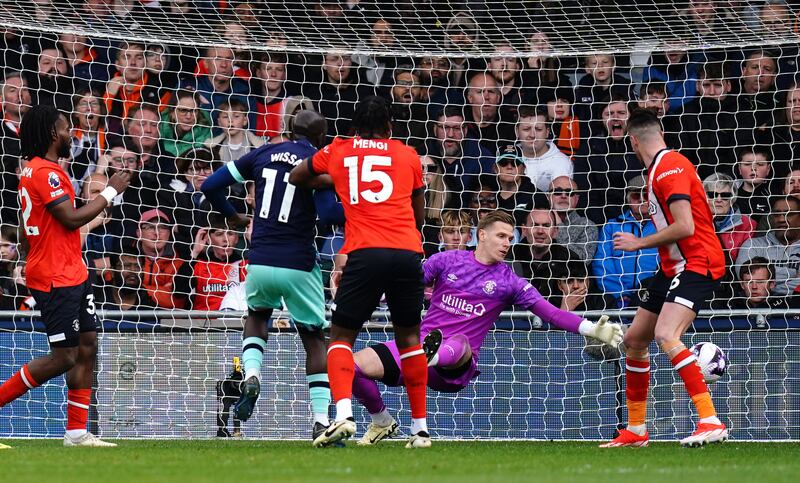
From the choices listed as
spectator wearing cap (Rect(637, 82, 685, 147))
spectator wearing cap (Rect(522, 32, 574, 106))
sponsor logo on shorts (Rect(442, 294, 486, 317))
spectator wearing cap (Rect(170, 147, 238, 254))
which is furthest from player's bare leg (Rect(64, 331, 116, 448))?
spectator wearing cap (Rect(637, 82, 685, 147))

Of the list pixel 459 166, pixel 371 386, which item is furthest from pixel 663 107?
pixel 371 386

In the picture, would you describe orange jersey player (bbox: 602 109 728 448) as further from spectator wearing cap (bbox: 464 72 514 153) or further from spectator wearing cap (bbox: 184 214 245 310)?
spectator wearing cap (bbox: 184 214 245 310)

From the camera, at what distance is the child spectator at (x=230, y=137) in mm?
11141

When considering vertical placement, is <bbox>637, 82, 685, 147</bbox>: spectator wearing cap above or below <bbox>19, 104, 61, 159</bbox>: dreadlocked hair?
above

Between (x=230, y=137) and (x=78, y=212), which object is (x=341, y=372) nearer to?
(x=78, y=212)

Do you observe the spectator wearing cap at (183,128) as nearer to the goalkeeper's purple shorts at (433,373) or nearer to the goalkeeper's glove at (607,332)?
the goalkeeper's purple shorts at (433,373)

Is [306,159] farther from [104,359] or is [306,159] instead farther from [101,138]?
[101,138]

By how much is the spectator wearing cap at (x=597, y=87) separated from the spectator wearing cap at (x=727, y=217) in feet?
4.26

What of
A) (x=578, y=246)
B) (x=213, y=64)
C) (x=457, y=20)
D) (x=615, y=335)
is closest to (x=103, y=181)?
(x=213, y=64)

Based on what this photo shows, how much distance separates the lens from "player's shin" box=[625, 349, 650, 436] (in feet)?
24.8

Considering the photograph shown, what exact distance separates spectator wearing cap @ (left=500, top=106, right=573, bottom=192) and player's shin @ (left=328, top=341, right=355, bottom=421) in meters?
4.45

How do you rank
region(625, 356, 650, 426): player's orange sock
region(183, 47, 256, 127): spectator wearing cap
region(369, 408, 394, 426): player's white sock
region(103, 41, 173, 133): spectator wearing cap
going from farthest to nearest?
region(183, 47, 256, 127): spectator wearing cap → region(103, 41, 173, 133): spectator wearing cap → region(369, 408, 394, 426): player's white sock → region(625, 356, 650, 426): player's orange sock

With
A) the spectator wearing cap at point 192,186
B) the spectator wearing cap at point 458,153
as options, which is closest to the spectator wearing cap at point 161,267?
the spectator wearing cap at point 192,186

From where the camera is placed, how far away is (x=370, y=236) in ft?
21.4
